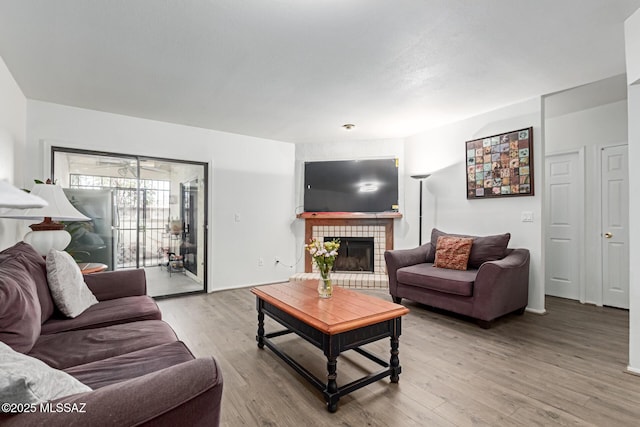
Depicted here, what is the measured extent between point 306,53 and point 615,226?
4.06 metres

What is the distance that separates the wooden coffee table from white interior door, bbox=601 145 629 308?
3322 millimetres

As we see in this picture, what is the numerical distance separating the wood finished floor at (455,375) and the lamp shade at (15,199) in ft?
4.73

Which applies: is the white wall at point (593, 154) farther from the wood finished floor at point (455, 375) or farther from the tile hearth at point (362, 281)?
the tile hearth at point (362, 281)

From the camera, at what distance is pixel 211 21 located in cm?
206

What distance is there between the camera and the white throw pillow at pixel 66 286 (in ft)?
6.37

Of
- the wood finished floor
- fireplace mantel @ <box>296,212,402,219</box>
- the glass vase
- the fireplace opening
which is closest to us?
the wood finished floor

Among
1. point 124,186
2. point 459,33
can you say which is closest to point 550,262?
point 459,33

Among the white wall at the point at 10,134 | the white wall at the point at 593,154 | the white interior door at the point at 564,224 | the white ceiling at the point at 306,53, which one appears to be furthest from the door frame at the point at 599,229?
the white wall at the point at 10,134

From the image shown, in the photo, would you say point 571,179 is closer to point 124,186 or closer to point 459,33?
point 459,33

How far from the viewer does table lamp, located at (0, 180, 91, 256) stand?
95.0 inches

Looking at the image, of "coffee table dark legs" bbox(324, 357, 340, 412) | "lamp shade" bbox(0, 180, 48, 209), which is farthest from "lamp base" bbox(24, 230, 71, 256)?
"coffee table dark legs" bbox(324, 357, 340, 412)

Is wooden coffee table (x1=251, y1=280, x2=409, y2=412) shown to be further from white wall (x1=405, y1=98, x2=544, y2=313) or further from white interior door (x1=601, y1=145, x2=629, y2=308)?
white interior door (x1=601, y1=145, x2=629, y2=308)

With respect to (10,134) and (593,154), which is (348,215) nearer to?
(593,154)

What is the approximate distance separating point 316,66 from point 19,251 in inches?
98.0
